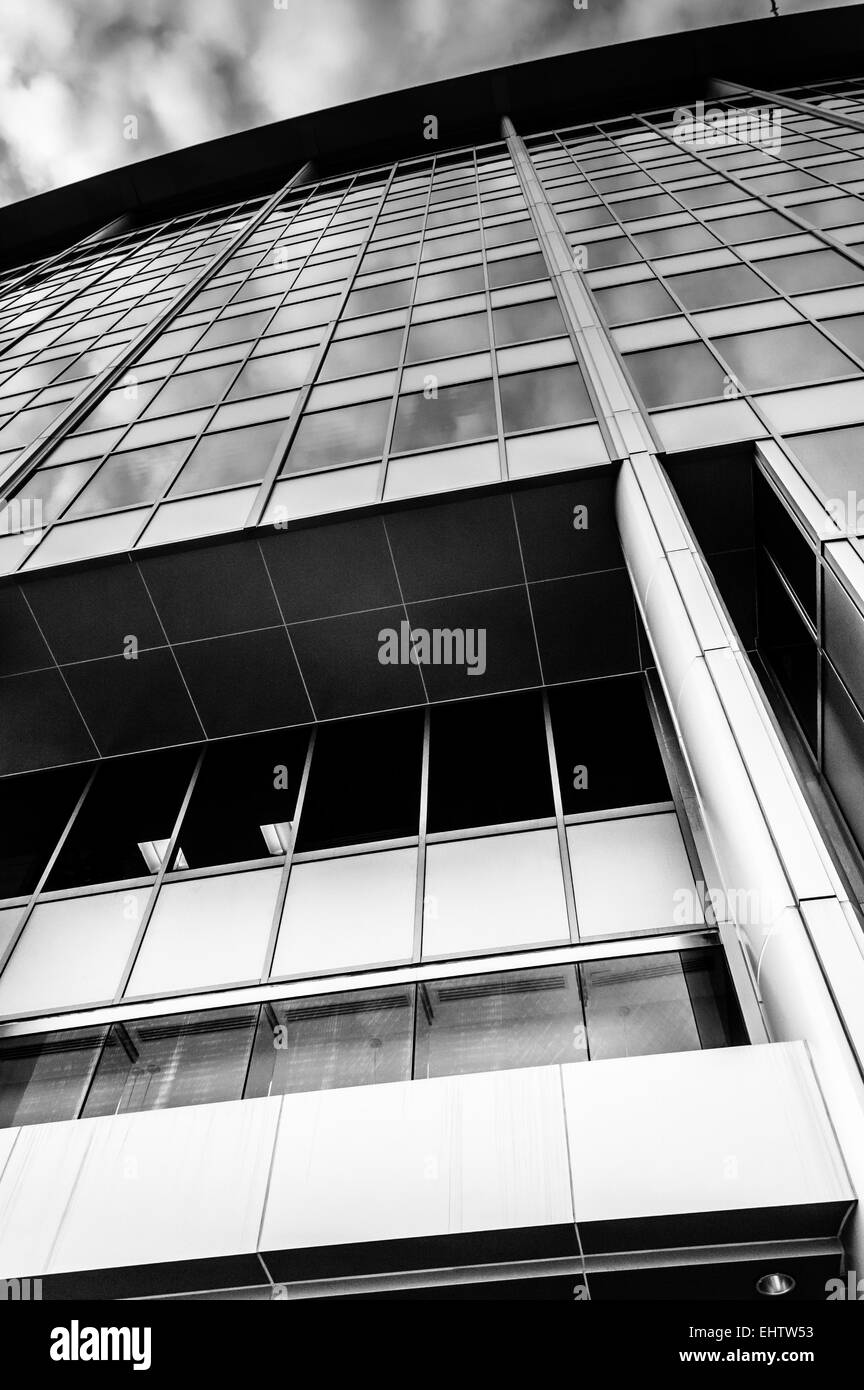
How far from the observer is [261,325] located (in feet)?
61.5

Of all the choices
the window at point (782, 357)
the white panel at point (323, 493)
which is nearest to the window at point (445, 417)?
the white panel at point (323, 493)

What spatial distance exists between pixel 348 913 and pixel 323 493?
18.7ft

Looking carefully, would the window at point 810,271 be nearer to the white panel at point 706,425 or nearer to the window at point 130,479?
the white panel at point 706,425

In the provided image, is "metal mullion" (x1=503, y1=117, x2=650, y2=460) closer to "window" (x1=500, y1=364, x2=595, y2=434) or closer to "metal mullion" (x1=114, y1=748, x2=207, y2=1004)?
"window" (x1=500, y1=364, x2=595, y2=434)

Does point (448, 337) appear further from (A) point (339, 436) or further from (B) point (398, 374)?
(A) point (339, 436)

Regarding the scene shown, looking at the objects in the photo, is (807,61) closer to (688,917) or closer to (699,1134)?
(688,917)

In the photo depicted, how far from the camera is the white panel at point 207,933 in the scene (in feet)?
30.1

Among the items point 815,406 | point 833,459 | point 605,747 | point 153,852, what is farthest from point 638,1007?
→ point 815,406

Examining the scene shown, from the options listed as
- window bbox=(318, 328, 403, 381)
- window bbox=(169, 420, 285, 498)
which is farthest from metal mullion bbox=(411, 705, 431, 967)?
window bbox=(318, 328, 403, 381)

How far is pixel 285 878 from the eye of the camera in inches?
400

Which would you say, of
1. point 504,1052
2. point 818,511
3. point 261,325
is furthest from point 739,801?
point 261,325

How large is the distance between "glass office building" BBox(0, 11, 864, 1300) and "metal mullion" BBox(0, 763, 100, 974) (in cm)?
8

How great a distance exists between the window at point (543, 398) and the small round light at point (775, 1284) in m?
9.83

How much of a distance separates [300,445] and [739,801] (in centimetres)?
903
